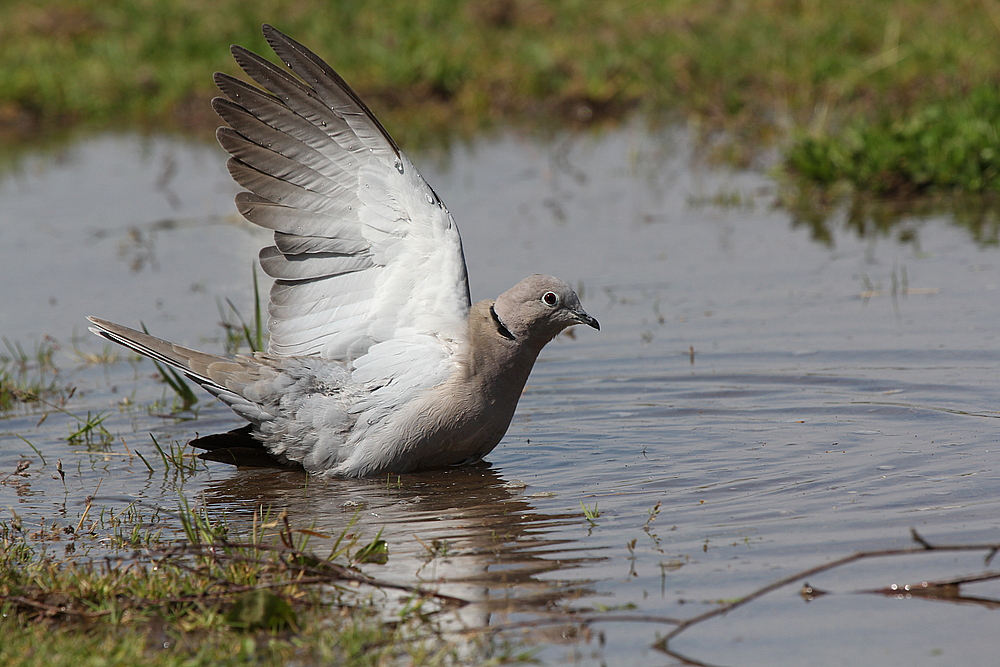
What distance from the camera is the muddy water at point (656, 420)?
3809 millimetres

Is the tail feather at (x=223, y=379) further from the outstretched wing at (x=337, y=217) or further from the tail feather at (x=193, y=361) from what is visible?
the outstretched wing at (x=337, y=217)

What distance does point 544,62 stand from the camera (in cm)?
1428

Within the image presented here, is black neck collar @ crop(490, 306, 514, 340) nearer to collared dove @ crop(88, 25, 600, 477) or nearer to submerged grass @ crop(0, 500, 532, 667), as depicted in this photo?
collared dove @ crop(88, 25, 600, 477)

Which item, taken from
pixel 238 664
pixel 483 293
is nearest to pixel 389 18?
pixel 483 293

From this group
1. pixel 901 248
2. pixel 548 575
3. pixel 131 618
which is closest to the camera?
pixel 131 618

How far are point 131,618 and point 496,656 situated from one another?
3.50 ft

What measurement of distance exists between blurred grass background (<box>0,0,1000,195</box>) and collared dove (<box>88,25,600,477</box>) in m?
5.30

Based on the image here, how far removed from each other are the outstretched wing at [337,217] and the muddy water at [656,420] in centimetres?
67

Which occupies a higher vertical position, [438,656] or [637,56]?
[637,56]

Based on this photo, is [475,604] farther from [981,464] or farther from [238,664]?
[981,464]

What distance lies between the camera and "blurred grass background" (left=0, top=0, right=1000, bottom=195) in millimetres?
12531

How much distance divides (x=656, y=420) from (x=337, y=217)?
1739 mm

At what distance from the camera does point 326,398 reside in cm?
554

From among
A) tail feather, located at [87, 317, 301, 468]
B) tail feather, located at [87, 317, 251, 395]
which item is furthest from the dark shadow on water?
tail feather, located at [87, 317, 251, 395]
